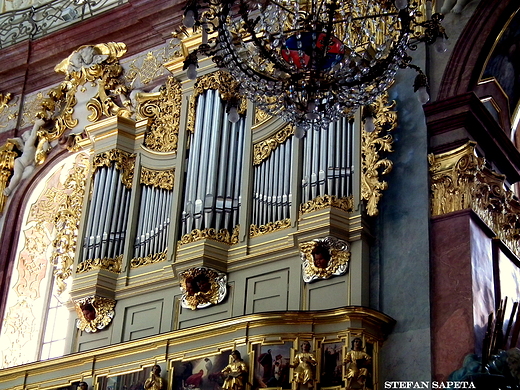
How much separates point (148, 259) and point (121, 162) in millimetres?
1548

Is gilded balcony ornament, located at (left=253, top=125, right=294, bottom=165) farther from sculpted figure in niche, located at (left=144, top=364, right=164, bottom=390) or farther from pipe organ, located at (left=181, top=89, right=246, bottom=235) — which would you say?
sculpted figure in niche, located at (left=144, top=364, right=164, bottom=390)

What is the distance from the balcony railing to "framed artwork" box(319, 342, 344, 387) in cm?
707

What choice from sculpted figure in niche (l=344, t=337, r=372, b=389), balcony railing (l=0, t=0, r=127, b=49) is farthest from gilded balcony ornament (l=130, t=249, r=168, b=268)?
balcony railing (l=0, t=0, r=127, b=49)

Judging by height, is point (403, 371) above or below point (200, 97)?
below

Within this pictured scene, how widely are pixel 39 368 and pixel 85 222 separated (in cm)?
194

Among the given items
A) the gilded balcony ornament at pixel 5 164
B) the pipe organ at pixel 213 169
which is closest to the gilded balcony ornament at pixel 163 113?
the pipe organ at pixel 213 169

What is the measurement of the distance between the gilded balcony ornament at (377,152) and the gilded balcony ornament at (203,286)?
1.90m

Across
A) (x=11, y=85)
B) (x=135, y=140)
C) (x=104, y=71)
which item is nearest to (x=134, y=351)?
(x=135, y=140)

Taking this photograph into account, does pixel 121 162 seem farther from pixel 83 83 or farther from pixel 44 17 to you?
pixel 44 17

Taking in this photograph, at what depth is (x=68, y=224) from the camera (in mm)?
13727

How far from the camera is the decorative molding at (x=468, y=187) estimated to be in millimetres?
10805

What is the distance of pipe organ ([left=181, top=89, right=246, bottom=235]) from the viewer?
1195 centimetres

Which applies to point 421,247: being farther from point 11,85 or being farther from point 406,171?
point 11,85

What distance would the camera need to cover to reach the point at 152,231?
1254cm
